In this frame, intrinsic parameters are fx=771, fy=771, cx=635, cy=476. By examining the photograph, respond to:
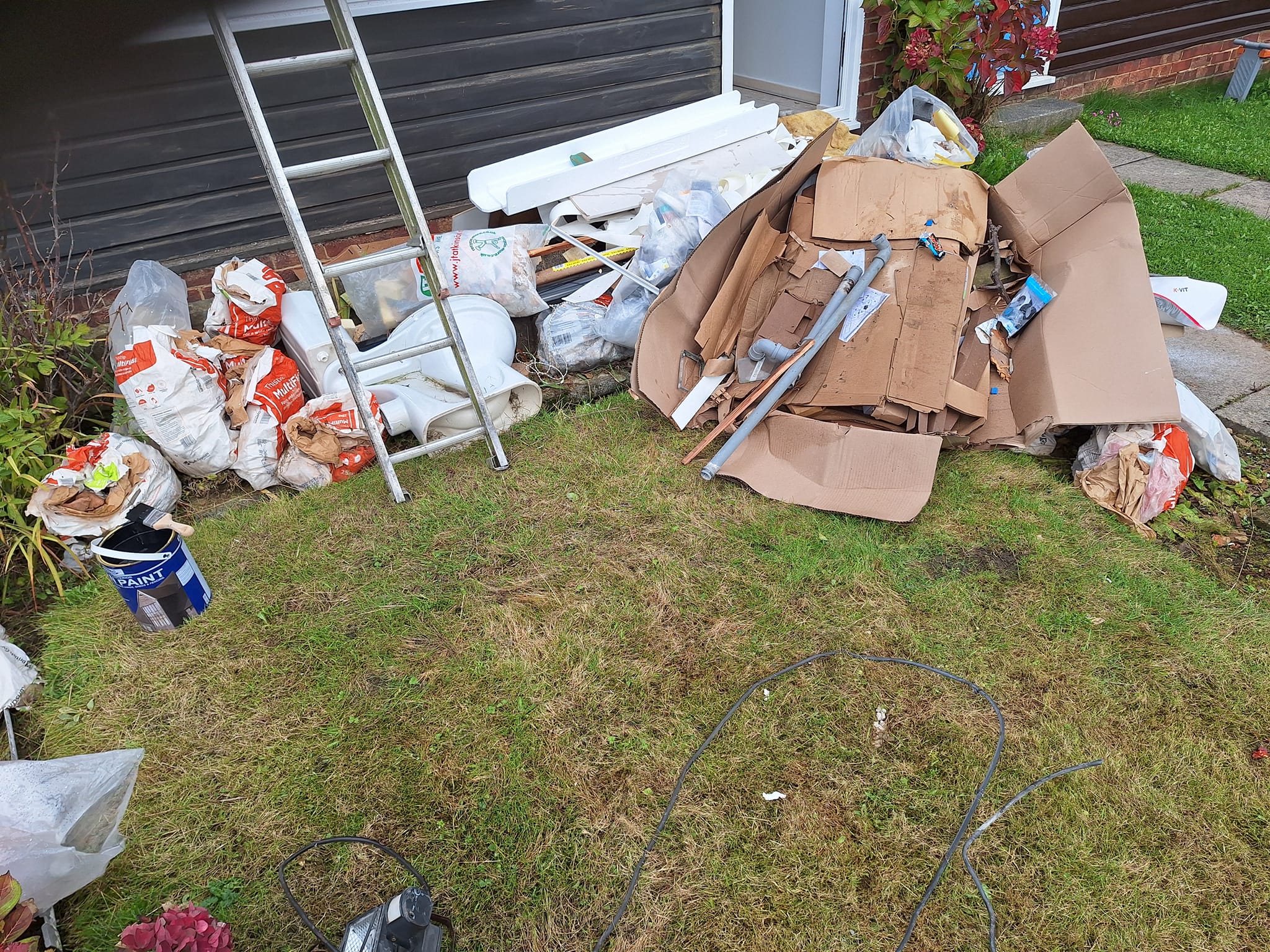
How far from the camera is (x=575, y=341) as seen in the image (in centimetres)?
366

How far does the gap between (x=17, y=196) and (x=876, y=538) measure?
4.09m

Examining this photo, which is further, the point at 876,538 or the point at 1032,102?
the point at 1032,102

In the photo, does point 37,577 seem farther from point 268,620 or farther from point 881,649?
point 881,649

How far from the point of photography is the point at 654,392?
3.20 m

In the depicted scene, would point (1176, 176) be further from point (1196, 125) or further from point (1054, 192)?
point (1054, 192)

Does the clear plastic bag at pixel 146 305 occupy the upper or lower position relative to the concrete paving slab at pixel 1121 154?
upper

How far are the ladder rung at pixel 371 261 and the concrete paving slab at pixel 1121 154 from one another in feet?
17.8

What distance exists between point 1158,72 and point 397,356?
8194 mm

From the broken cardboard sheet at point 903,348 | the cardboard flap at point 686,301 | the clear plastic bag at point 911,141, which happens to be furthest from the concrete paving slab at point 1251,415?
the cardboard flap at point 686,301

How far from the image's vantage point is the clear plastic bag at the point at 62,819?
167 cm

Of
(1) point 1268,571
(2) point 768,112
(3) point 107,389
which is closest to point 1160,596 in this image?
(1) point 1268,571

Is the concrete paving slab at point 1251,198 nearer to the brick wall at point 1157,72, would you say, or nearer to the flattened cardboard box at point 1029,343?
the brick wall at point 1157,72

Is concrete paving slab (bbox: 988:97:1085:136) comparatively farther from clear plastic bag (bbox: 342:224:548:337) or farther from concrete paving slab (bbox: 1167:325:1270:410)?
clear plastic bag (bbox: 342:224:548:337)

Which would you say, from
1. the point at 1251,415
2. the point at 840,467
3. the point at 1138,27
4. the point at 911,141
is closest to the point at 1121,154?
the point at 1138,27
